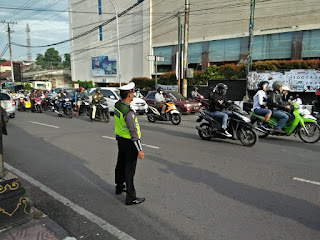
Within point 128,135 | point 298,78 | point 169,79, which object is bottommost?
point 128,135

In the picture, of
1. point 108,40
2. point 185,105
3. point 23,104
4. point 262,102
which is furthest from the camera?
point 108,40

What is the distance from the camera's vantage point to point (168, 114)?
482 inches

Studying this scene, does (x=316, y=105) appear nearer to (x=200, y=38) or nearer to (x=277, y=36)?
(x=277, y=36)

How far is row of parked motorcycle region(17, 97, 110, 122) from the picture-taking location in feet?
43.8

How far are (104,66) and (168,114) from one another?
3308 centimetres

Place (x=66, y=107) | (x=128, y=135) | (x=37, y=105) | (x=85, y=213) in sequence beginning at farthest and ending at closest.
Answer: (x=37, y=105), (x=66, y=107), (x=128, y=135), (x=85, y=213)

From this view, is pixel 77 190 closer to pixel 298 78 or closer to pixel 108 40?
pixel 298 78

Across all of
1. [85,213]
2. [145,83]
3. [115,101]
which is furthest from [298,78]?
[145,83]

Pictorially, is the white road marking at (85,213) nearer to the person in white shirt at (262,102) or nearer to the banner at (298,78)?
the person in white shirt at (262,102)

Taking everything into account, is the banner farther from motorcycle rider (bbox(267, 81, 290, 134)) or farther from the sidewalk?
the sidewalk

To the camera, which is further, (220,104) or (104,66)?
(104,66)

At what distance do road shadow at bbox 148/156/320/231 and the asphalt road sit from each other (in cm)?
1

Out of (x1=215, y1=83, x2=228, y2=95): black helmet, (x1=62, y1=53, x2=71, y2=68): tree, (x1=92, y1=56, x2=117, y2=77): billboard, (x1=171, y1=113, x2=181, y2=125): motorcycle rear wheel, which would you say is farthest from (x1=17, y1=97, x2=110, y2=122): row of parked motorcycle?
(x1=62, y1=53, x2=71, y2=68): tree

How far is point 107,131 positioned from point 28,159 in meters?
4.22
